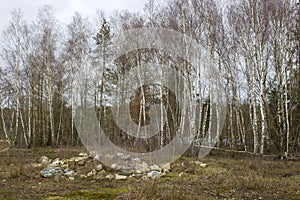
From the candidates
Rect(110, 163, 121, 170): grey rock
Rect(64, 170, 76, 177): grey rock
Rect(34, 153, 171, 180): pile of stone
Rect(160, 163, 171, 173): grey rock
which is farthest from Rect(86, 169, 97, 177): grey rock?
Rect(160, 163, 171, 173): grey rock

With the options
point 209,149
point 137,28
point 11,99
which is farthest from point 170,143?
point 11,99

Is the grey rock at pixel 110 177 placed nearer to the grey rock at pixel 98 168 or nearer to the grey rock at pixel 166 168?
the grey rock at pixel 98 168

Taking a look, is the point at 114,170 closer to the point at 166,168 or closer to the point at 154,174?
the point at 154,174

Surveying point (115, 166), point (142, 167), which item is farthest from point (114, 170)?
point (142, 167)

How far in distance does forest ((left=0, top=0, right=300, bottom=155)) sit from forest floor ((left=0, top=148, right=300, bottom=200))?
3404 mm

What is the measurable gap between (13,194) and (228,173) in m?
5.62

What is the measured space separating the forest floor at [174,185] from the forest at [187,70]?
11.2ft

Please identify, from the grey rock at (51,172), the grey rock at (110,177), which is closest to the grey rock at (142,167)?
the grey rock at (110,177)

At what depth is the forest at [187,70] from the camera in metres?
12.3

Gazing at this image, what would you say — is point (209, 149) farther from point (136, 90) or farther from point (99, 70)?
point (99, 70)

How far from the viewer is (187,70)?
14.3 metres

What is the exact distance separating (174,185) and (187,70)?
356 inches

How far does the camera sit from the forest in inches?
484

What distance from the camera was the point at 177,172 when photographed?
326 inches
